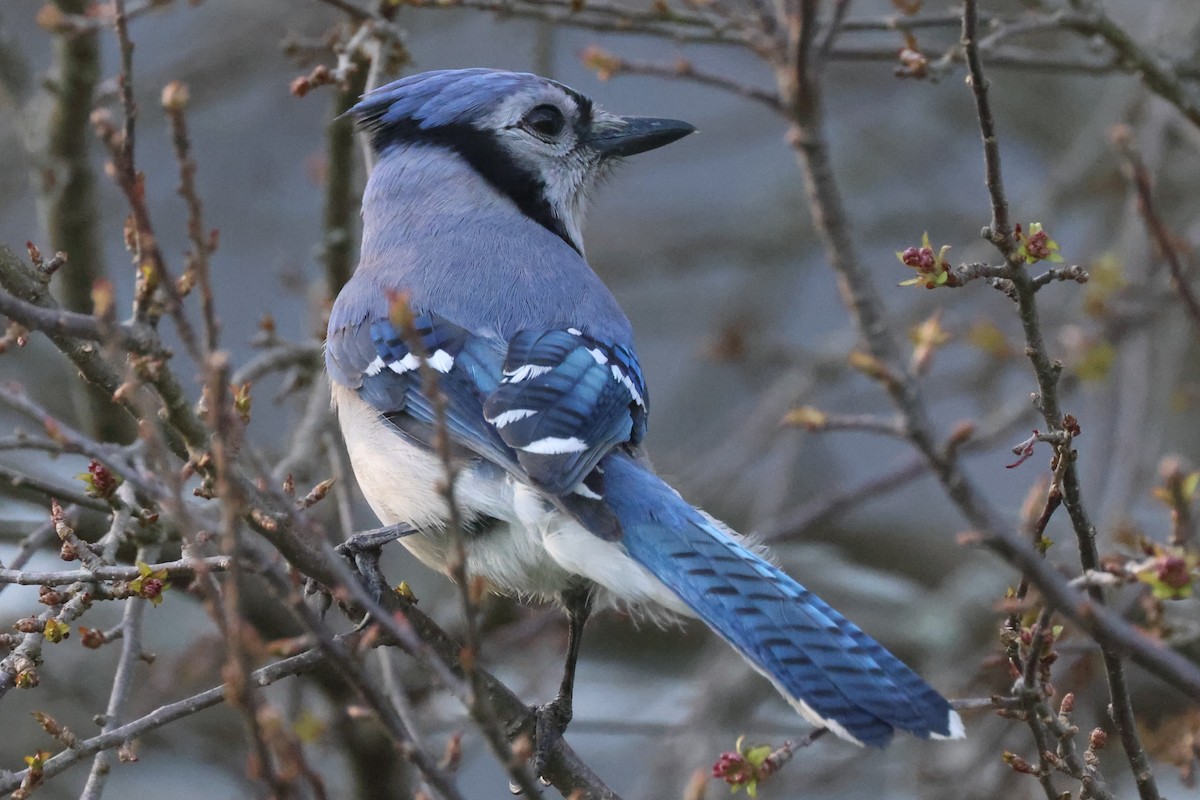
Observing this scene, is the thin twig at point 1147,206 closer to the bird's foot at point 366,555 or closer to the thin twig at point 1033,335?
the thin twig at point 1033,335

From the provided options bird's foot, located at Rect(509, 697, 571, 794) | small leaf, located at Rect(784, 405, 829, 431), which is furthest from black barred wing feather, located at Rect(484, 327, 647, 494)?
small leaf, located at Rect(784, 405, 829, 431)

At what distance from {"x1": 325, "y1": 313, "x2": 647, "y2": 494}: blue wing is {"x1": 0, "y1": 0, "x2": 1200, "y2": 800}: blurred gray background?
3.05 feet

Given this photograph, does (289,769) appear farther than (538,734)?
No

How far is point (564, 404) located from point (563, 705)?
19.9 inches

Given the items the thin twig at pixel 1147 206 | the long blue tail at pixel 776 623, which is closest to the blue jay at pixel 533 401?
the long blue tail at pixel 776 623

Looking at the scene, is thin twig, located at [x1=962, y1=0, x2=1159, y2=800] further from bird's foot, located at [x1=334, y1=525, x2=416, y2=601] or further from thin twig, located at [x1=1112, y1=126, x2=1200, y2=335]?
bird's foot, located at [x1=334, y1=525, x2=416, y2=601]

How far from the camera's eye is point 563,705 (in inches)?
90.0

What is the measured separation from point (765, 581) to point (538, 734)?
50 centimetres

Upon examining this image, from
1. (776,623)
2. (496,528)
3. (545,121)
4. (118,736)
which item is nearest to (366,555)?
(496,528)

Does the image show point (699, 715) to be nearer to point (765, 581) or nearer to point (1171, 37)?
point (765, 581)

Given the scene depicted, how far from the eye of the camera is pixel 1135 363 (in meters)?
3.78

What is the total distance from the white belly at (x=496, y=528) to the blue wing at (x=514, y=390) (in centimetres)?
5

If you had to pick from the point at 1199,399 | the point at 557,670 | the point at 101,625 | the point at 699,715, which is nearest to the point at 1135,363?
the point at 1199,399

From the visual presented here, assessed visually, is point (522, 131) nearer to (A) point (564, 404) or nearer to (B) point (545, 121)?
(B) point (545, 121)
